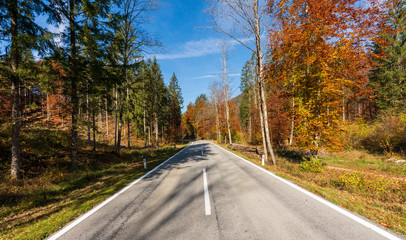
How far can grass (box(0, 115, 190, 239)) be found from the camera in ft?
11.7

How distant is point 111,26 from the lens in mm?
9320

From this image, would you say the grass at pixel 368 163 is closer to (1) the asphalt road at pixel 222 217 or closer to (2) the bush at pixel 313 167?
(2) the bush at pixel 313 167

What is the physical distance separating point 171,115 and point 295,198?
38.8 metres

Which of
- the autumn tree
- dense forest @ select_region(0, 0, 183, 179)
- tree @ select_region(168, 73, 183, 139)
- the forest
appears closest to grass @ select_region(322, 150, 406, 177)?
the forest

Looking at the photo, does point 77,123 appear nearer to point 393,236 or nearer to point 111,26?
point 111,26

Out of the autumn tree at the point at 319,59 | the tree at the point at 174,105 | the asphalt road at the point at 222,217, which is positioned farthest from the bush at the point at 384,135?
the tree at the point at 174,105

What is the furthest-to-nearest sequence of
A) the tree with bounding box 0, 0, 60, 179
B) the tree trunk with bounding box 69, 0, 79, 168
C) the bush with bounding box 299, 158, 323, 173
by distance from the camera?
the tree trunk with bounding box 69, 0, 79, 168
the bush with bounding box 299, 158, 323, 173
the tree with bounding box 0, 0, 60, 179

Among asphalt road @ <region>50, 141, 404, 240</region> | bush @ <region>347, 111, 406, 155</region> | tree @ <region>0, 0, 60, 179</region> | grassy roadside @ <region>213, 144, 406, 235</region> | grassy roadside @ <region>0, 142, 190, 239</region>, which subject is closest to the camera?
asphalt road @ <region>50, 141, 404, 240</region>

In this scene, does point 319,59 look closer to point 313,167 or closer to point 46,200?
point 313,167

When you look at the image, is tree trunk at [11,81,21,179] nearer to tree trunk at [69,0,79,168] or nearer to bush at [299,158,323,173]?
tree trunk at [69,0,79,168]

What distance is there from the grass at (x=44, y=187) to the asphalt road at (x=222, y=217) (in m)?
0.79

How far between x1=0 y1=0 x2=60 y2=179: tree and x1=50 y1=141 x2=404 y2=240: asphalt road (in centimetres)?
607

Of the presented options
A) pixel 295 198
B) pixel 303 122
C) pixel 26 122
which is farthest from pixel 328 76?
pixel 26 122

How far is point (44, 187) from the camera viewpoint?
5840 mm
